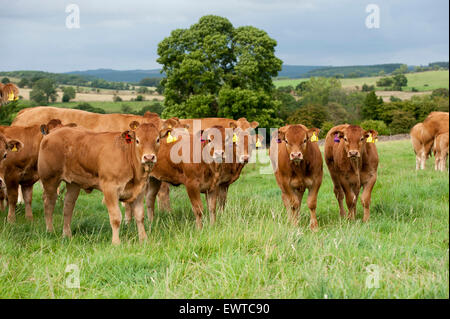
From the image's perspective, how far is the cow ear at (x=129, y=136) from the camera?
24.6 ft

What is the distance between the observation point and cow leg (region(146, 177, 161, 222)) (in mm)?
9750

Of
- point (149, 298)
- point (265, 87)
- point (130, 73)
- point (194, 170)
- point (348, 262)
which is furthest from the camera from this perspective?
point (130, 73)

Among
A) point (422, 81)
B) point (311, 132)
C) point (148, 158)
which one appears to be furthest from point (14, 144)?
point (422, 81)

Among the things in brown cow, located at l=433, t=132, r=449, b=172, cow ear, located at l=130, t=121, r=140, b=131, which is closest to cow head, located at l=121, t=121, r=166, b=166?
cow ear, located at l=130, t=121, r=140, b=131

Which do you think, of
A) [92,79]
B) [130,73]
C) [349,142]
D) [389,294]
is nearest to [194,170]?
[349,142]

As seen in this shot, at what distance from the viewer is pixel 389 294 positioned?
456cm

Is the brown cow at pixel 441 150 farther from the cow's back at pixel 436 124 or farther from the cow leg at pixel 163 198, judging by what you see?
the cow leg at pixel 163 198

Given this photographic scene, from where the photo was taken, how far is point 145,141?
7.33 meters

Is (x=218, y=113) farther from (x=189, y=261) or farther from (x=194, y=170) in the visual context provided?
(x=189, y=261)

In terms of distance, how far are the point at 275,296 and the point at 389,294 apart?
109 cm

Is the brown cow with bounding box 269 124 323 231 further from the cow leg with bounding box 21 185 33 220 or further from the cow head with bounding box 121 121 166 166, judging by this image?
the cow leg with bounding box 21 185 33 220

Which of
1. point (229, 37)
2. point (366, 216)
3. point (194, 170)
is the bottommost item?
point (366, 216)

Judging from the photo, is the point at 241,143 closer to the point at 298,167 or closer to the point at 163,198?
the point at 298,167

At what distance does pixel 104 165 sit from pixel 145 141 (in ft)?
2.69
